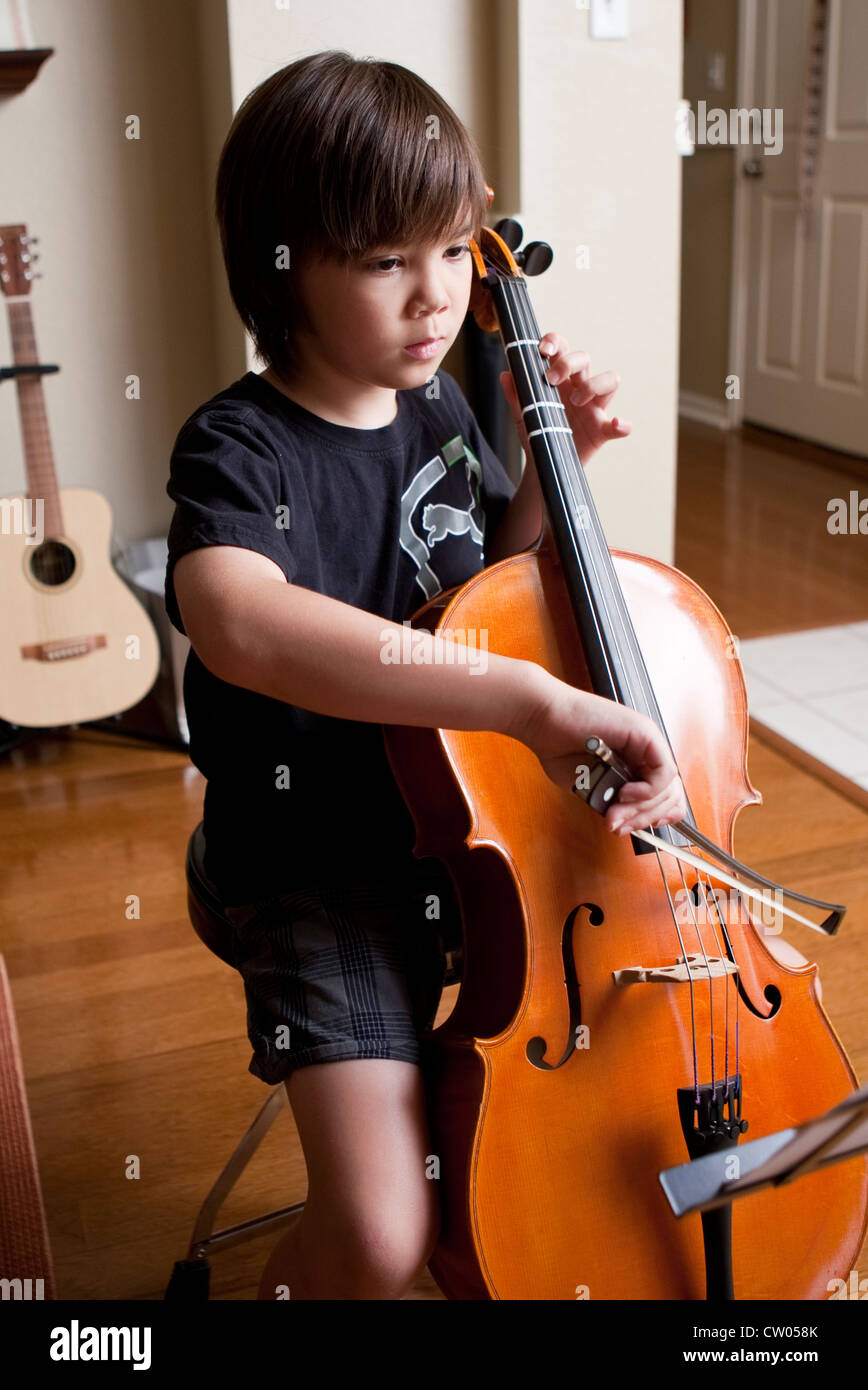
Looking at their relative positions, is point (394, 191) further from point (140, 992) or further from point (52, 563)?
point (52, 563)

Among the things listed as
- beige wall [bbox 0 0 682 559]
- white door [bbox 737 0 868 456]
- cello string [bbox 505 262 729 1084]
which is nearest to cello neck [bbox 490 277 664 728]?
cello string [bbox 505 262 729 1084]

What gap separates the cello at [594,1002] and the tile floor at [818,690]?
141 centimetres

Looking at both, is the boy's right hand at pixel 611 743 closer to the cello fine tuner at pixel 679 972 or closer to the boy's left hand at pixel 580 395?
the cello fine tuner at pixel 679 972

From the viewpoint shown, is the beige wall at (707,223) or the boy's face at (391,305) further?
the beige wall at (707,223)

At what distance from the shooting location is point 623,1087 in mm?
885

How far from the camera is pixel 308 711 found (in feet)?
3.43

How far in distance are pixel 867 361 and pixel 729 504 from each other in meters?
0.77

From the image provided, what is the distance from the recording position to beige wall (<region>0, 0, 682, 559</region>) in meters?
2.27

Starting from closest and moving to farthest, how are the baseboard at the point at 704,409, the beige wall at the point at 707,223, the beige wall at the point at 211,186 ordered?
the beige wall at the point at 211,186, the beige wall at the point at 707,223, the baseboard at the point at 704,409

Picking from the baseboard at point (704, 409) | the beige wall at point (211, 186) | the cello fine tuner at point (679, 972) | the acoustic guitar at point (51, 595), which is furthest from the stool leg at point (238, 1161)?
the baseboard at point (704, 409)

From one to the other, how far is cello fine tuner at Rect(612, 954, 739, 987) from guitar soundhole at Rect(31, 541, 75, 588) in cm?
173

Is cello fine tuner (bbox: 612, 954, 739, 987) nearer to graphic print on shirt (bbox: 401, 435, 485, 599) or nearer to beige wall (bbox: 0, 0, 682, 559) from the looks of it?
graphic print on shirt (bbox: 401, 435, 485, 599)

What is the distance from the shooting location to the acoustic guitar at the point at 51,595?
7.68 ft

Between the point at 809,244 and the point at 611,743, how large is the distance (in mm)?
4066
